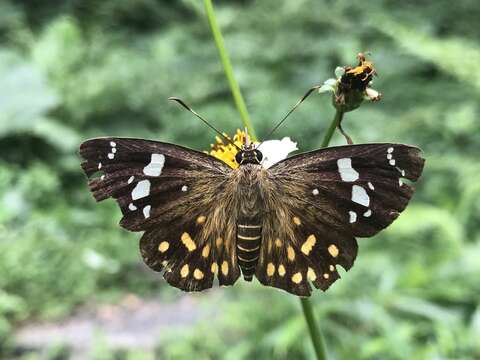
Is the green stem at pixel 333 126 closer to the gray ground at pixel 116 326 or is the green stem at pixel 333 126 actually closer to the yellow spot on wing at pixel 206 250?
the yellow spot on wing at pixel 206 250

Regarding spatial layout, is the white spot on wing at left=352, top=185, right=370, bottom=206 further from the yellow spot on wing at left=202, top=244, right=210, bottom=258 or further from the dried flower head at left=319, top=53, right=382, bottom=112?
the yellow spot on wing at left=202, top=244, right=210, bottom=258

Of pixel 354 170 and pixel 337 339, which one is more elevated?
pixel 337 339

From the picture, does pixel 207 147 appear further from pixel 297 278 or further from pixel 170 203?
pixel 297 278

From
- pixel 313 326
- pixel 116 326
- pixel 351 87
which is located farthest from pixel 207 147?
pixel 313 326

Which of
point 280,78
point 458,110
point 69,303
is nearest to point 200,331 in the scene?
point 69,303

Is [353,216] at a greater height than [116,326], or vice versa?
[116,326]

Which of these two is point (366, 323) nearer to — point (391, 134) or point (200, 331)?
point (200, 331)
